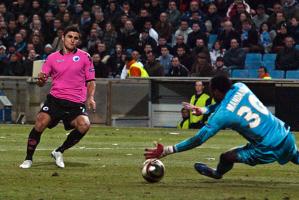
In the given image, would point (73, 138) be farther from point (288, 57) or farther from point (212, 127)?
point (288, 57)

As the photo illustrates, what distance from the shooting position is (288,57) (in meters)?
26.5

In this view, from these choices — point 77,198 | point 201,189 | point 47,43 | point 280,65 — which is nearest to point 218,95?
point 201,189

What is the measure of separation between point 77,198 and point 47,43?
22.1m

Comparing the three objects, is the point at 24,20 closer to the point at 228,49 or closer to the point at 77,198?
the point at 228,49

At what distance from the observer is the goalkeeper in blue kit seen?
11.9 metres

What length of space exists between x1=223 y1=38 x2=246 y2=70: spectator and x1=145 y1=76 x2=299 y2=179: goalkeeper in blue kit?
49.1 ft

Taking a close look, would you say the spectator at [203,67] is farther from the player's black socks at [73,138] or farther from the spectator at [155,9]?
the player's black socks at [73,138]

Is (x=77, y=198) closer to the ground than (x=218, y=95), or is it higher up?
closer to the ground

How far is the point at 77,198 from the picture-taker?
10930 mm

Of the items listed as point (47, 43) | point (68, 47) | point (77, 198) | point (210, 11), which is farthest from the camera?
point (47, 43)

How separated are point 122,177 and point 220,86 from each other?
7.27 ft

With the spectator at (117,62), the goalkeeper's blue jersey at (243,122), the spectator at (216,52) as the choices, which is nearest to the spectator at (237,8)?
the spectator at (216,52)

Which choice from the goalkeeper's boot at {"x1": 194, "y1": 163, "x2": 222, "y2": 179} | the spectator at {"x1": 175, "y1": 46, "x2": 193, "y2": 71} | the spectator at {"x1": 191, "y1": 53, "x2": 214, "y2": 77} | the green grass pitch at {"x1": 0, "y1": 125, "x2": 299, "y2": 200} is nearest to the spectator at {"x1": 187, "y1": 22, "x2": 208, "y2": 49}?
the spectator at {"x1": 175, "y1": 46, "x2": 193, "y2": 71}

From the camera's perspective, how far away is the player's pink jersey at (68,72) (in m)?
14.8
